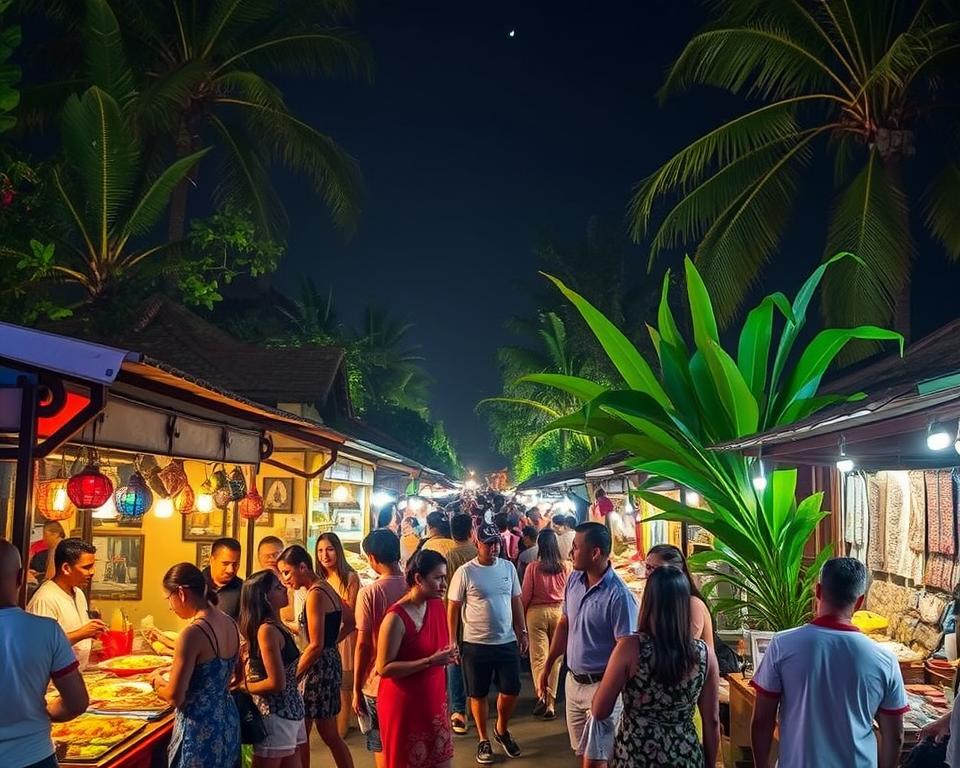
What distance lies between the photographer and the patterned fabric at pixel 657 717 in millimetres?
4469

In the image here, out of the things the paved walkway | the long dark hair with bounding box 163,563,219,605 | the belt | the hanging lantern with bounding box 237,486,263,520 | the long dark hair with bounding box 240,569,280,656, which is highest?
the hanging lantern with bounding box 237,486,263,520

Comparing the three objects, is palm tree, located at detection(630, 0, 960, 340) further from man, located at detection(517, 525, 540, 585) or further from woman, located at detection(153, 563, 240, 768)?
woman, located at detection(153, 563, 240, 768)

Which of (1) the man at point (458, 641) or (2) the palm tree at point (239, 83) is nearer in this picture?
(1) the man at point (458, 641)

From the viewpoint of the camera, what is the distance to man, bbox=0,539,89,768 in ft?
12.7

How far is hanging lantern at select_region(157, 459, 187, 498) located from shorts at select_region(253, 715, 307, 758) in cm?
356

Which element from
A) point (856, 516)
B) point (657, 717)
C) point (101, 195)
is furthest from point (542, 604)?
point (101, 195)

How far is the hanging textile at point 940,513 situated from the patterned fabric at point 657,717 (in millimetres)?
4408

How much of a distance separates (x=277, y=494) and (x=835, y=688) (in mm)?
10710

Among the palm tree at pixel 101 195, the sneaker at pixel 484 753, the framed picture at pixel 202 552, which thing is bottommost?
the sneaker at pixel 484 753

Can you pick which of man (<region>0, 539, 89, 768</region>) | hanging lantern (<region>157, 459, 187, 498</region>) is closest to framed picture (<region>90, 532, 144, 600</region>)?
hanging lantern (<region>157, 459, 187, 498</region>)

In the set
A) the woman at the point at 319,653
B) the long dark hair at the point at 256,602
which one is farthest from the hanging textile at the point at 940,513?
the long dark hair at the point at 256,602

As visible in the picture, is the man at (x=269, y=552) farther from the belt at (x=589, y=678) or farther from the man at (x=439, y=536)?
the belt at (x=589, y=678)

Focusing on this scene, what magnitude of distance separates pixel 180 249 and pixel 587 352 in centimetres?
2165

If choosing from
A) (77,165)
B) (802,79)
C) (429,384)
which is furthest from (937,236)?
(429,384)
